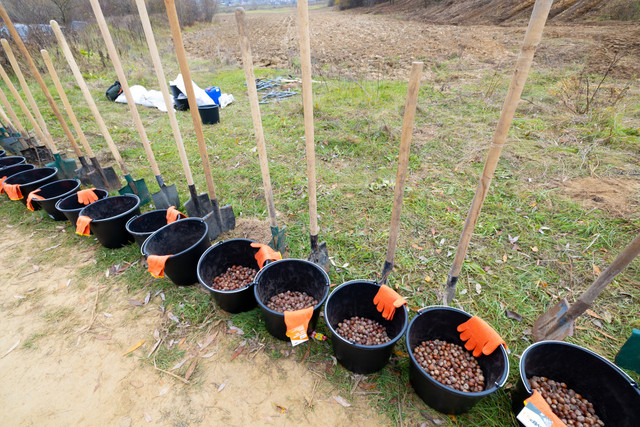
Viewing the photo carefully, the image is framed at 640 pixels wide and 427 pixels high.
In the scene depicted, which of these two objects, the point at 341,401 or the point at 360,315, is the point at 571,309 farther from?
the point at 341,401

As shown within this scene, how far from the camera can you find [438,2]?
2638cm

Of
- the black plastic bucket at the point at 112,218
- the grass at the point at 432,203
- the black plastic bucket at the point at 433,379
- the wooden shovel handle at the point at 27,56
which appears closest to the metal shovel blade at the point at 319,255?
the grass at the point at 432,203

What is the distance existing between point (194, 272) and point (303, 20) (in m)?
2.23

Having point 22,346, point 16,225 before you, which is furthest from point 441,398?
point 16,225

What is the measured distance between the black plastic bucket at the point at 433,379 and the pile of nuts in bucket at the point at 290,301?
84 cm

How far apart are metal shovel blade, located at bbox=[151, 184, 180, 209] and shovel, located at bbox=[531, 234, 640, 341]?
3961 millimetres

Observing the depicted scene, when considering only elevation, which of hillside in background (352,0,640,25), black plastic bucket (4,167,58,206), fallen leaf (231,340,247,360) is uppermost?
hillside in background (352,0,640,25)

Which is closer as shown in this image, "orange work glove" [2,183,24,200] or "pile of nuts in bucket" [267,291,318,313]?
"pile of nuts in bucket" [267,291,318,313]

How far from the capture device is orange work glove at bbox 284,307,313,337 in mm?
1943

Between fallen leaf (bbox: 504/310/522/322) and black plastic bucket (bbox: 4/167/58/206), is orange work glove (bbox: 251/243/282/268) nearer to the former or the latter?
fallen leaf (bbox: 504/310/522/322)

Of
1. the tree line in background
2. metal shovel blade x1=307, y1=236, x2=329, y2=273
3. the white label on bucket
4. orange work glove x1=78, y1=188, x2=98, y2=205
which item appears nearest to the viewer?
the white label on bucket

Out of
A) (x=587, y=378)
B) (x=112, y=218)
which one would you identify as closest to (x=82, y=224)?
(x=112, y=218)

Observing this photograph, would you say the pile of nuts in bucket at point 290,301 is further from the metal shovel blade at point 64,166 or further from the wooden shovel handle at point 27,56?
the metal shovel blade at point 64,166

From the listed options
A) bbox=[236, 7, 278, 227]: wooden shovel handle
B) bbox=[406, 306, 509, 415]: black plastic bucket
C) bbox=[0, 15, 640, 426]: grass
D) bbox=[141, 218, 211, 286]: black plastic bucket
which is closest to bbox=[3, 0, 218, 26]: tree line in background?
bbox=[0, 15, 640, 426]: grass
